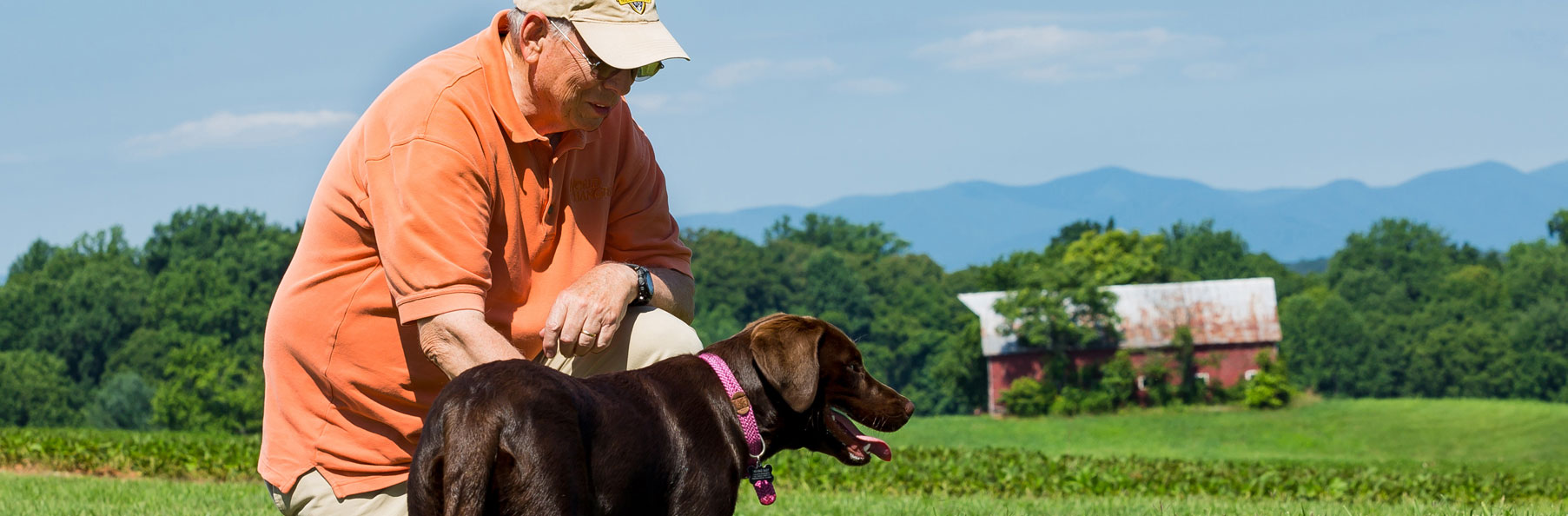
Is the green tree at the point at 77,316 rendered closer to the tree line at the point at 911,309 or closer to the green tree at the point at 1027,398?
the tree line at the point at 911,309

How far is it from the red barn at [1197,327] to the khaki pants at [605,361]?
71.1 meters

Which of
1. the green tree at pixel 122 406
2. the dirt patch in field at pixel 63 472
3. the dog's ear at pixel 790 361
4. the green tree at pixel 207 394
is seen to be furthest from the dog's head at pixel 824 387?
the green tree at pixel 122 406

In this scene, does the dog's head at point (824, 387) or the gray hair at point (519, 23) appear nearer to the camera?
the gray hair at point (519, 23)

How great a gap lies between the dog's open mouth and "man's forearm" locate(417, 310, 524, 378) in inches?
39.9

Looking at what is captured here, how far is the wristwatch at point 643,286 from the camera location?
4085 millimetres

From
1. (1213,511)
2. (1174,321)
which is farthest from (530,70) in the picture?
(1174,321)

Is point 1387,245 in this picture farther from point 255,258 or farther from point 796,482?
point 796,482

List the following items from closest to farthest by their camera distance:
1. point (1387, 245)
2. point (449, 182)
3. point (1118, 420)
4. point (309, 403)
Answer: point (449, 182), point (309, 403), point (1118, 420), point (1387, 245)

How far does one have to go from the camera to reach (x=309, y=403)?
4148 millimetres

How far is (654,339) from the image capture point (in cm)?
412

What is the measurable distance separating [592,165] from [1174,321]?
72855mm

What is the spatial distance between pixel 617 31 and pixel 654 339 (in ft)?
3.31

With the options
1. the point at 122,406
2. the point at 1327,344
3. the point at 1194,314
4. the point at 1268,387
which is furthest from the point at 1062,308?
the point at 122,406

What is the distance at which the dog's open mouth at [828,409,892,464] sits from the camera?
13.0ft
